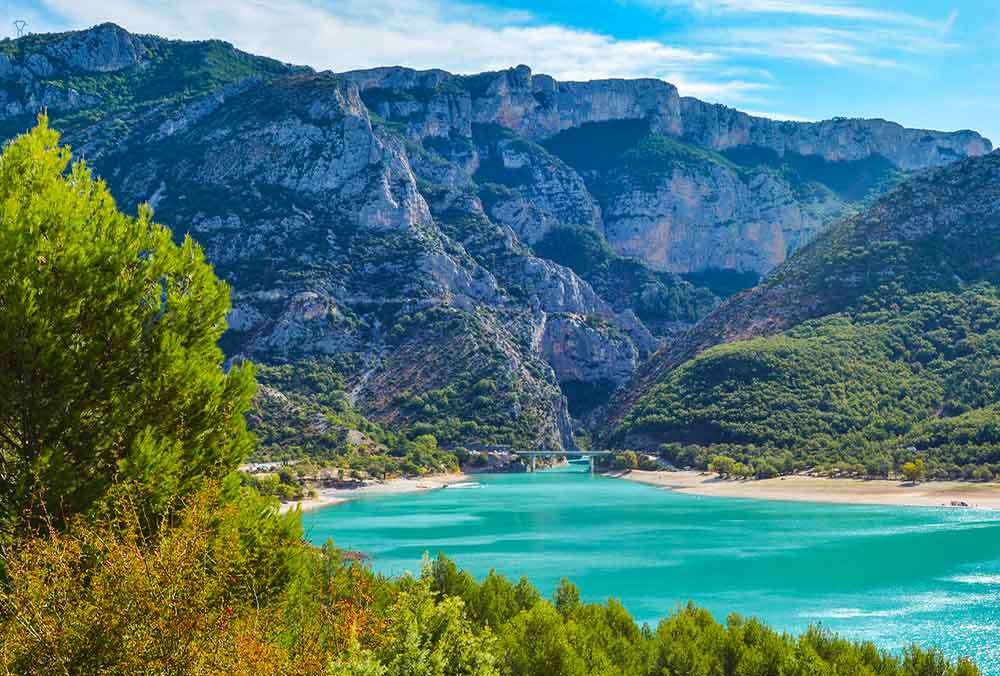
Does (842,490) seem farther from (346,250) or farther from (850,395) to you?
(346,250)

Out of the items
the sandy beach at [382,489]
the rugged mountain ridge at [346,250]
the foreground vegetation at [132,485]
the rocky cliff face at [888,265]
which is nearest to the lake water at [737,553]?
the sandy beach at [382,489]

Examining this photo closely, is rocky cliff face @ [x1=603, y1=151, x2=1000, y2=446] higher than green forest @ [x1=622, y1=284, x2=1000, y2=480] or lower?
higher

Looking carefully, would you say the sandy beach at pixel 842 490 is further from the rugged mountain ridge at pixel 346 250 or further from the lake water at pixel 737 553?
the rugged mountain ridge at pixel 346 250

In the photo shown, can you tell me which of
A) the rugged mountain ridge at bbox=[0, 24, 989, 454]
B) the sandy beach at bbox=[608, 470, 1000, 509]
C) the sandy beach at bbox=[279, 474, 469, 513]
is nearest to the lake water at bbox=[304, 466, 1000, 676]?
the sandy beach at bbox=[608, 470, 1000, 509]

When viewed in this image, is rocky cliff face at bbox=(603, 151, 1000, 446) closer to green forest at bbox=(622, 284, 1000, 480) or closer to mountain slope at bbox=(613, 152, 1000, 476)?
mountain slope at bbox=(613, 152, 1000, 476)

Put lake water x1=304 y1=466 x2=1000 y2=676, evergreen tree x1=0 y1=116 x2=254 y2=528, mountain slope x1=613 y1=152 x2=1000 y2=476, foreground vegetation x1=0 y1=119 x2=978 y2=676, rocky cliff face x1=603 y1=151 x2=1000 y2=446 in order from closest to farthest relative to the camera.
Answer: foreground vegetation x1=0 y1=119 x2=978 y2=676, evergreen tree x1=0 y1=116 x2=254 y2=528, lake water x1=304 y1=466 x2=1000 y2=676, mountain slope x1=613 y1=152 x2=1000 y2=476, rocky cliff face x1=603 y1=151 x2=1000 y2=446

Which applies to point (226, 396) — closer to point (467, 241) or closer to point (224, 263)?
point (224, 263)
